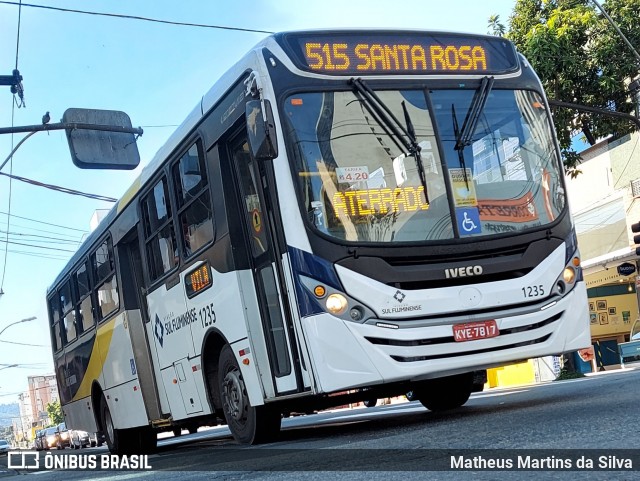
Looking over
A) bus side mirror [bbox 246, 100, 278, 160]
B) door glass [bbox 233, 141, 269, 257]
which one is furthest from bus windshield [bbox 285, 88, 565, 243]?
door glass [bbox 233, 141, 269, 257]

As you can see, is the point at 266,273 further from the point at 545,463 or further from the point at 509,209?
the point at 545,463

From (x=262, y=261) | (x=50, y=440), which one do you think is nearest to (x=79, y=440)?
(x=50, y=440)

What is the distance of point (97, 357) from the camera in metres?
14.2

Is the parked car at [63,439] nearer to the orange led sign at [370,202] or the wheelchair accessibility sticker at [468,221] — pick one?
the orange led sign at [370,202]

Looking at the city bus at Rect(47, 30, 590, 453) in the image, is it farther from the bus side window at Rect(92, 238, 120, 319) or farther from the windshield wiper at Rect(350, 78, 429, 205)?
the bus side window at Rect(92, 238, 120, 319)

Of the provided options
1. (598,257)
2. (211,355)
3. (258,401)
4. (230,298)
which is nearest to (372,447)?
(258,401)

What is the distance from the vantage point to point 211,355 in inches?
376

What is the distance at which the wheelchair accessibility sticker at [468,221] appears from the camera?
780cm

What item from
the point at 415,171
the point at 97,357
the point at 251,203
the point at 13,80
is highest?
the point at 13,80

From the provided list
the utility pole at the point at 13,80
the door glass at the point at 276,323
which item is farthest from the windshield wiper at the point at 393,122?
the utility pole at the point at 13,80

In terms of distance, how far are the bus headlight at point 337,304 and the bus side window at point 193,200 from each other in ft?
6.19

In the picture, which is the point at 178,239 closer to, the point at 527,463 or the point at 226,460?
the point at 226,460

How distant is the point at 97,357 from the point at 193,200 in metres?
5.69

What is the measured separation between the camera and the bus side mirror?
7555mm
